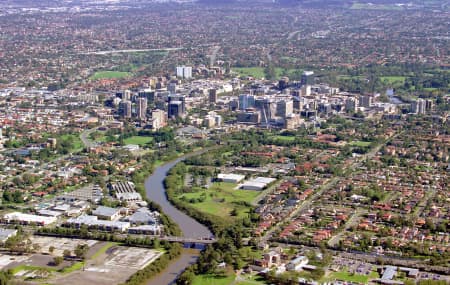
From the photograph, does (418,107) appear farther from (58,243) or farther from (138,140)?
(58,243)

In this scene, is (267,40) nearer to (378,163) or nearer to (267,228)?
(378,163)

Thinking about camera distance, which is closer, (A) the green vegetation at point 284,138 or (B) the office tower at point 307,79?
(A) the green vegetation at point 284,138

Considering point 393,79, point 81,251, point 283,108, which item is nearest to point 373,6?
point 393,79

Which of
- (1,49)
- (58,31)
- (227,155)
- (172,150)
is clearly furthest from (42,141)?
(58,31)

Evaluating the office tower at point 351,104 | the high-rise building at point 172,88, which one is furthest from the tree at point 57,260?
the high-rise building at point 172,88

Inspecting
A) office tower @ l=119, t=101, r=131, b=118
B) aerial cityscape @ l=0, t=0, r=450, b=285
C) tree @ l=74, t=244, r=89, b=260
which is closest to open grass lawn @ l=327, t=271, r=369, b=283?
aerial cityscape @ l=0, t=0, r=450, b=285

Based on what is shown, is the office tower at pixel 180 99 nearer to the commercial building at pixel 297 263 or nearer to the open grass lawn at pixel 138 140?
the open grass lawn at pixel 138 140
